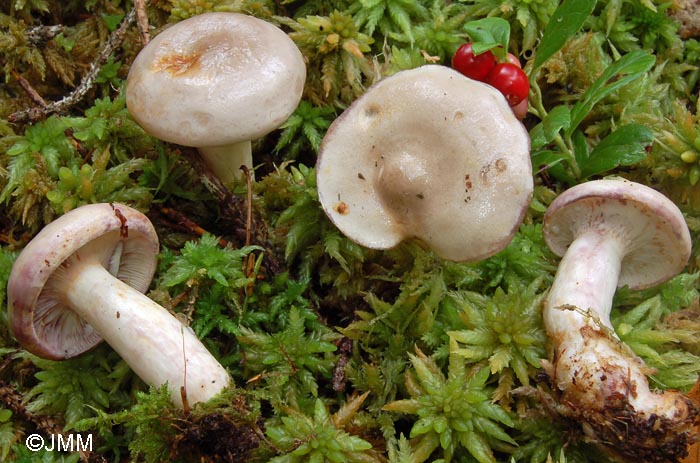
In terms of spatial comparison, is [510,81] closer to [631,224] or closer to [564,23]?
[564,23]

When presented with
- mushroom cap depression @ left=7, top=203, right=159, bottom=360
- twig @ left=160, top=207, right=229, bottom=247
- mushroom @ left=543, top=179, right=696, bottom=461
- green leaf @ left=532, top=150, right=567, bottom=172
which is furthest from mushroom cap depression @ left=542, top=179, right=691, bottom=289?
mushroom cap depression @ left=7, top=203, right=159, bottom=360

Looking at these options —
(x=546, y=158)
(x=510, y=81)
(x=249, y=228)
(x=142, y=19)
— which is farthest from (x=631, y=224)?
(x=142, y=19)

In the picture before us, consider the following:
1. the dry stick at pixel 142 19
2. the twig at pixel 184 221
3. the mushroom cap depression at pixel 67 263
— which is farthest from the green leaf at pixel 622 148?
the dry stick at pixel 142 19

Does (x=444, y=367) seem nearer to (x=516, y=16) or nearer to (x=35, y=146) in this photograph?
(x=516, y=16)

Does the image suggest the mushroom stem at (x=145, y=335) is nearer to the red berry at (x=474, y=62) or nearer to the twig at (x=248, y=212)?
the twig at (x=248, y=212)

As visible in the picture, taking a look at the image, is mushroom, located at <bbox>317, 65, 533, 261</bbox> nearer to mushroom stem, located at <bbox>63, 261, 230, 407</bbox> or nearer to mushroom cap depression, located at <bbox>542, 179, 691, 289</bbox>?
mushroom cap depression, located at <bbox>542, 179, 691, 289</bbox>

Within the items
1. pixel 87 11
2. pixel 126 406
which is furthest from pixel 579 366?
pixel 87 11
